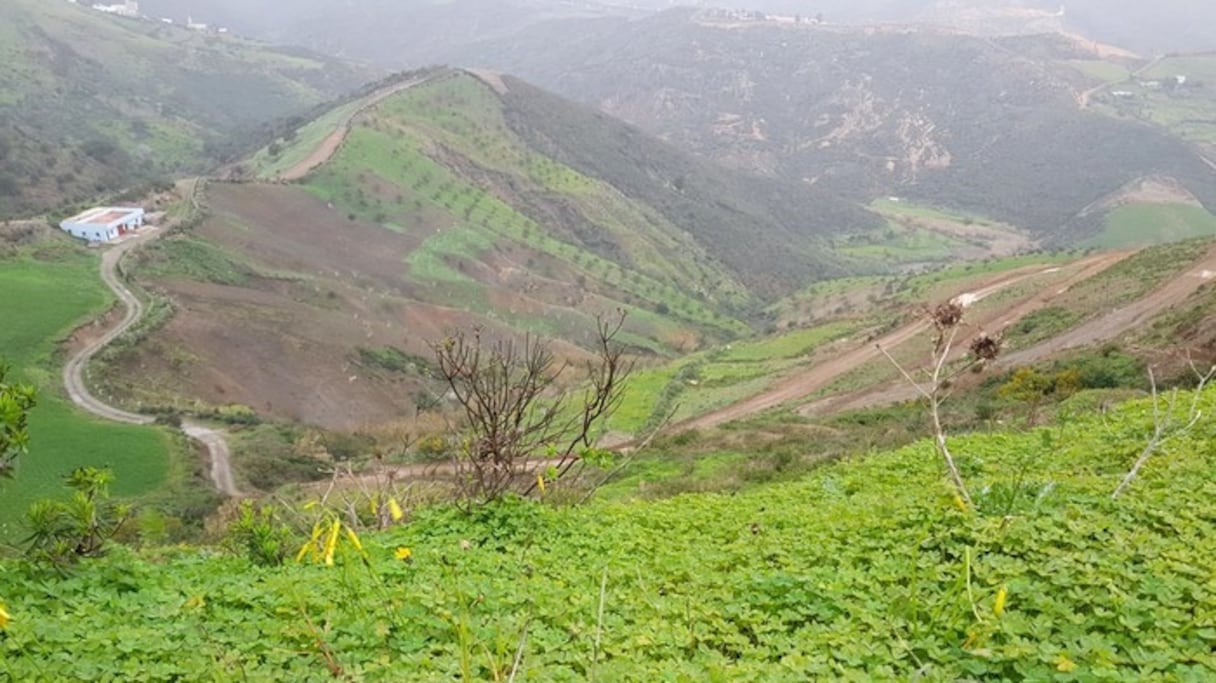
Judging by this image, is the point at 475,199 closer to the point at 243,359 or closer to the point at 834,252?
the point at 243,359

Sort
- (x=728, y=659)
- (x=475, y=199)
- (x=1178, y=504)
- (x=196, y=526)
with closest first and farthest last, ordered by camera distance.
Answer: (x=728, y=659) < (x=1178, y=504) < (x=196, y=526) < (x=475, y=199)

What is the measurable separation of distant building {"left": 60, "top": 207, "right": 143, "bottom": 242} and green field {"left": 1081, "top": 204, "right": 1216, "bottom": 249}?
11082 cm

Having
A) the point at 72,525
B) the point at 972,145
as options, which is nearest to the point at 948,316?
the point at 72,525

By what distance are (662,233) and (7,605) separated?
330 feet

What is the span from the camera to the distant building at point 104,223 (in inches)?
2170

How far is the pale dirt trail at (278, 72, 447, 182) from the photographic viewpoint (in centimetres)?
7899

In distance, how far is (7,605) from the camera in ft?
19.1

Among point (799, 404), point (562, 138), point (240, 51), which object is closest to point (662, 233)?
point (562, 138)

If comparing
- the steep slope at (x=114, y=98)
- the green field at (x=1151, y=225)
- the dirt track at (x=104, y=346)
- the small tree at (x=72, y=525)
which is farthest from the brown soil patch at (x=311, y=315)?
the green field at (x=1151, y=225)

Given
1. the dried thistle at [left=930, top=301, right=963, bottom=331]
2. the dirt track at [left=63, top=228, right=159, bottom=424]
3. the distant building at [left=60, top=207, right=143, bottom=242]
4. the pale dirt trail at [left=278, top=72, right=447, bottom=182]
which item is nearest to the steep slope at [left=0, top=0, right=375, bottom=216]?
the pale dirt trail at [left=278, top=72, right=447, bottom=182]

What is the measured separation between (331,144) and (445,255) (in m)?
22.1

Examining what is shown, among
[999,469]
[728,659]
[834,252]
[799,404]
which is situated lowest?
[834,252]

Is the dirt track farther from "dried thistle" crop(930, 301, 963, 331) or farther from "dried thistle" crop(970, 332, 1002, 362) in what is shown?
"dried thistle" crop(970, 332, 1002, 362)

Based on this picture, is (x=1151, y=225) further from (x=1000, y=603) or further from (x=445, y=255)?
(x=1000, y=603)
